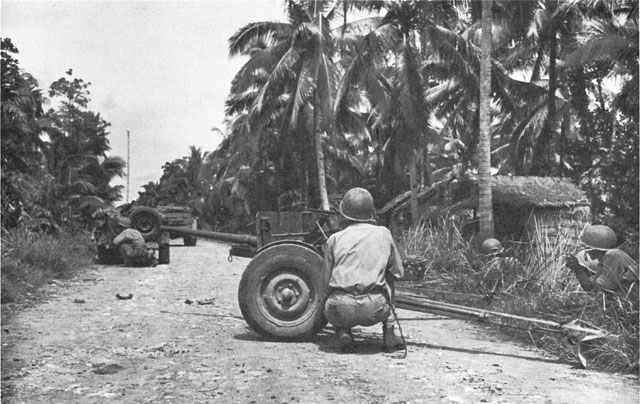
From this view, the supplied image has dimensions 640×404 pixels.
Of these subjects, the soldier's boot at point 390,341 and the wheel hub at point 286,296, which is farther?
the wheel hub at point 286,296

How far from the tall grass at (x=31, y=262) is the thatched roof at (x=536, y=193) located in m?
11.2

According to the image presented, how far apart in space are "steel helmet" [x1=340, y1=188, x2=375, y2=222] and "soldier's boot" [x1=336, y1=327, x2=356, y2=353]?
3.38ft

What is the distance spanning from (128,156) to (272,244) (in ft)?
103

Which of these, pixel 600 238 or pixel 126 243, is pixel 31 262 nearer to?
pixel 126 243

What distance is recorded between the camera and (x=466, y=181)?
1992 cm

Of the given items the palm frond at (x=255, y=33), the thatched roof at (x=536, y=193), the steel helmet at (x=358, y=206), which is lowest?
the steel helmet at (x=358, y=206)

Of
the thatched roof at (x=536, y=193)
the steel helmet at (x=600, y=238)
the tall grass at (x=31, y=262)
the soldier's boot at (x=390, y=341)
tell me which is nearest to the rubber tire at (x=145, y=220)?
the tall grass at (x=31, y=262)

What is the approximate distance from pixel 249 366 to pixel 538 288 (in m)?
4.61

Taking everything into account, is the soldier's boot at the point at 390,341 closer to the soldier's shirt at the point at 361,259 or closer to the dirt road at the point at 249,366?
the dirt road at the point at 249,366

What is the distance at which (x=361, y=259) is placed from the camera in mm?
5688

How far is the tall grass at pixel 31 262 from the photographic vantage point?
989 centimetres

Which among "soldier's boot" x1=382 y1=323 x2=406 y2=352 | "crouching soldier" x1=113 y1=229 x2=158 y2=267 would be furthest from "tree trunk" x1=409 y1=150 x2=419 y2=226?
"soldier's boot" x1=382 y1=323 x2=406 y2=352

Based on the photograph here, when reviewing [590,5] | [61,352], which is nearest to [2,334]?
[61,352]

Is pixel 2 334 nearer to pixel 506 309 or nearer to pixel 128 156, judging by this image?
pixel 506 309
